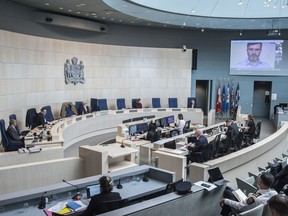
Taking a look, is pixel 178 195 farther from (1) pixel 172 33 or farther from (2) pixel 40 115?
(1) pixel 172 33

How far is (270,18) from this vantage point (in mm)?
13617

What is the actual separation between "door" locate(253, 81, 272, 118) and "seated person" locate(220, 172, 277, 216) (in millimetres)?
14970

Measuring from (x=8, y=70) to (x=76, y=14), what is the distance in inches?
157

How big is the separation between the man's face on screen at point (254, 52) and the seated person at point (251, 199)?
13995 mm

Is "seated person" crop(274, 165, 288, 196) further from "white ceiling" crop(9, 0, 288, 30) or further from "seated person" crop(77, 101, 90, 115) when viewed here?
"seated person" crop(77, 101, 90, 115)

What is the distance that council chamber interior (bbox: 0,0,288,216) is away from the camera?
4.38 m

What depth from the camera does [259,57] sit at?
54.3 feet

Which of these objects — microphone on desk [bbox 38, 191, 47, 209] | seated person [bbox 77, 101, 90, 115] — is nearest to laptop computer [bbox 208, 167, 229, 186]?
microphone on desk [bbox 38, 191, 47, 209]

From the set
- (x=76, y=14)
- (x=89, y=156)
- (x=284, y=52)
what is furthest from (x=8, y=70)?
(x=284, y=52)

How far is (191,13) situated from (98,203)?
1140 centimetres

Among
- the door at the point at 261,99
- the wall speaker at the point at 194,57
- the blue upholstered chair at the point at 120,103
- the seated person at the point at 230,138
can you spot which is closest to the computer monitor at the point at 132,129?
the seated person at the point at 230,138

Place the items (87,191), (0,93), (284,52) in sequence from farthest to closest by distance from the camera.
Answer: (284,52), (0,93), (87,191)

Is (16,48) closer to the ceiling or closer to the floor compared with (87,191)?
closer to the ceiling

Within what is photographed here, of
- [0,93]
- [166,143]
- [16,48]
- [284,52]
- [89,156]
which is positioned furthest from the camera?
[284,52]
